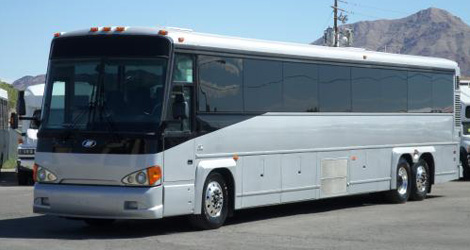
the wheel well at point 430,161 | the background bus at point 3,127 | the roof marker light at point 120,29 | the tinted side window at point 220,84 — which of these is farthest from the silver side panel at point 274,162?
the background bus at point 3,127

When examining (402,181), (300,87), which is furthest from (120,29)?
(402,181)

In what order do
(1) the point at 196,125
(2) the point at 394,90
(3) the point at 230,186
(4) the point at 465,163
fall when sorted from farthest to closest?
1. (4) the point at 465,163
2. (2) the point at 394,90
3. (3) the point at 230,186
4. (1) the point at 196,125

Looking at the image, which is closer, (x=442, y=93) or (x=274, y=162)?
(x=274, y=162)

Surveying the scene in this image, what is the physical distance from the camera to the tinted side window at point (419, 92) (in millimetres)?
22719

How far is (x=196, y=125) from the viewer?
51.9 ft

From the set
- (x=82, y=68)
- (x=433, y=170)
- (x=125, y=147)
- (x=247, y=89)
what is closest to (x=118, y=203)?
→ (x=125, y=147)

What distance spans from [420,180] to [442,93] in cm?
253

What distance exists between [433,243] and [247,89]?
4.58m

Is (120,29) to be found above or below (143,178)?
above

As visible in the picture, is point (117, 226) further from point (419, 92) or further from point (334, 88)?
point (419, 92)

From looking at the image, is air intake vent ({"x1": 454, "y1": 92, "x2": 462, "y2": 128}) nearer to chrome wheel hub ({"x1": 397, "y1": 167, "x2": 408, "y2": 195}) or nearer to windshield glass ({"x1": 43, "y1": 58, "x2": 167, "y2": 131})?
chrome wheel hub ({"x1": 397, "y1": 167, "x2": 408, "y2": 195})

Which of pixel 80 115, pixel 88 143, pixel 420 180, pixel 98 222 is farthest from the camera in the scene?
pixel 420 180

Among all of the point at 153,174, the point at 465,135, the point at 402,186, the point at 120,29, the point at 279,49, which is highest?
the point at 120,29

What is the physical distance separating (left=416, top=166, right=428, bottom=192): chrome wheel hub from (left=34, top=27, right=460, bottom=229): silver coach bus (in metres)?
1.84
